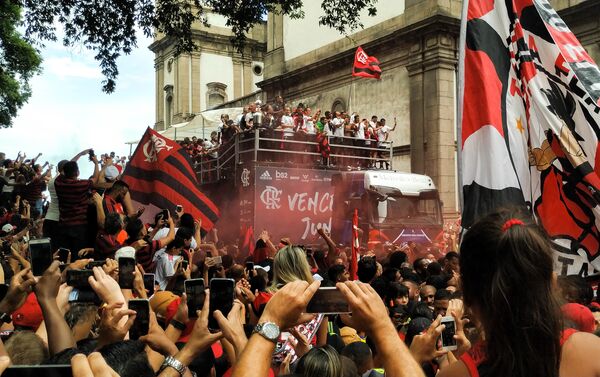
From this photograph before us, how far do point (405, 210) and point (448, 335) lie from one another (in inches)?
526

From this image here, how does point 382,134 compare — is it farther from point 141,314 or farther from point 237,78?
point 237,78

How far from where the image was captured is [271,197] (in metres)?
16.0

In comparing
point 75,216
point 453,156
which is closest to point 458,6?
point 453,156

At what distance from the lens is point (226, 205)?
17.3 m

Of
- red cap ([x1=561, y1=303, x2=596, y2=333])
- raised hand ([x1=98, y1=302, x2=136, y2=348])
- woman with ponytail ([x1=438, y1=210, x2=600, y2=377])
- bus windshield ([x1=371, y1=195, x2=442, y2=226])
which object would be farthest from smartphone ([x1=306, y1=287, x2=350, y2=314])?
bus windshield ([x1=371, y1=195, x2=442, y2=226])

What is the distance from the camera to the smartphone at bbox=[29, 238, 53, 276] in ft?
10.9

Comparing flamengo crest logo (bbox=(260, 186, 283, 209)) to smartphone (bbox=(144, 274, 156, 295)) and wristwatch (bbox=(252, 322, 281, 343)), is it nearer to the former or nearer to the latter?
smartphone (bbox=(144, 274, 156, 295))

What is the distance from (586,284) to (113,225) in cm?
451

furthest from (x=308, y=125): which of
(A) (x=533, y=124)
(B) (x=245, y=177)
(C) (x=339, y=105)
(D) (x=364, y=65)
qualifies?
(A) (x=533, y=124)

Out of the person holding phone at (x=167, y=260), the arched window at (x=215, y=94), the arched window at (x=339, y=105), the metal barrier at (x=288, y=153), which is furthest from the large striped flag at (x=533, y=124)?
the arched window at (x=215, y=94)

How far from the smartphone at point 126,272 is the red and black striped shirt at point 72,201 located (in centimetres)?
425

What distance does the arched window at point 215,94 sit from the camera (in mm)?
45459

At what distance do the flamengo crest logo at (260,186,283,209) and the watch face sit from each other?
14.0 m

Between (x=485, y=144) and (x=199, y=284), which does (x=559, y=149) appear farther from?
(x=199, y=284)
